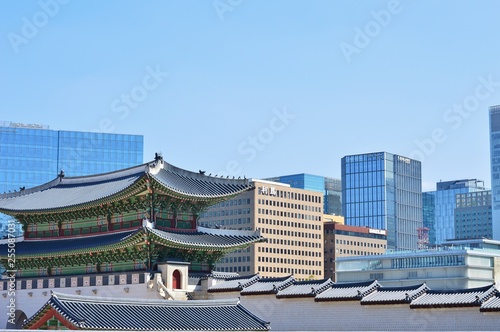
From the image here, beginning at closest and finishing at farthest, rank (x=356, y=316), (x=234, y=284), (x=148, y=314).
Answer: (x=148, y=314) < (x=356, y=316) < (x=234, y=284)

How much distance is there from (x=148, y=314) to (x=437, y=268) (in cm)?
10633

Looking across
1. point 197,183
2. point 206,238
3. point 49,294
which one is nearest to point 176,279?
point 206,238

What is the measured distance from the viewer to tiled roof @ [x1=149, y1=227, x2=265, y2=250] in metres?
66.6

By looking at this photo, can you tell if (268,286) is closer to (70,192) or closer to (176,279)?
(176,279)

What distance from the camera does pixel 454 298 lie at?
5462 centimetres

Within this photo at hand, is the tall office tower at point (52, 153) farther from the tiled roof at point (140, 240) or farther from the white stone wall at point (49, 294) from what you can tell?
the tiled roof at point (140, 240)

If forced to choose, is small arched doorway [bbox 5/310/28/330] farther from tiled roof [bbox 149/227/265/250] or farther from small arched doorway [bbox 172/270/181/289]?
small arched doorway [bbox 172/270/181/289]

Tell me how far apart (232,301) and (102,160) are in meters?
138

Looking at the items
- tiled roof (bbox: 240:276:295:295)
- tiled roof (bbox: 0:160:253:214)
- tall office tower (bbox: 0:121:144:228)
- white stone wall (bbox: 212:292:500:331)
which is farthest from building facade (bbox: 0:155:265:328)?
tall office tower (bbox: 0:121:144:228)

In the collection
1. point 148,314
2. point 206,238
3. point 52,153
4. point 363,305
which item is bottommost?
point 148,314

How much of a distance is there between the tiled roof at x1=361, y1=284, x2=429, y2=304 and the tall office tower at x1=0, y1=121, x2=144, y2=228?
13323cm

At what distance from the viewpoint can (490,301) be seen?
53312 mm

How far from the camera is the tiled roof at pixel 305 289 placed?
6116cm

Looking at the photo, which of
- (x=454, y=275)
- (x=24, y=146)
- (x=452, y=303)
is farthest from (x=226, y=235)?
(x=24, y=146)
